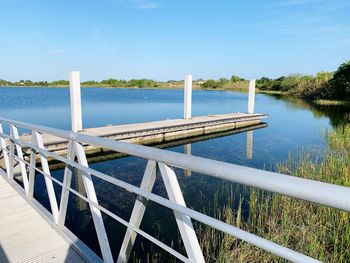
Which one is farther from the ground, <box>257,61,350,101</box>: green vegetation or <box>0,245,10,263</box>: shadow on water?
<box>257,61,350,101</box>: green vegetation

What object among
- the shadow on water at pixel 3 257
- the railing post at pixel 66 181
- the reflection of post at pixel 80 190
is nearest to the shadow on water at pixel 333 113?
the reflection of post at pixel 80 190

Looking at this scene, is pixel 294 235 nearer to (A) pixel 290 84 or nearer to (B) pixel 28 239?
(B) pixel 28 239

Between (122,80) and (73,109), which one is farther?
(122,80)

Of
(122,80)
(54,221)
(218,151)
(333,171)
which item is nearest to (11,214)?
(54,221)

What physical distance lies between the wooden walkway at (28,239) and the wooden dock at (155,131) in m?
4.47

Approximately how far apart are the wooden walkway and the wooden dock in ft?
14.7

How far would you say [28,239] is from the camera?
6.46 feet

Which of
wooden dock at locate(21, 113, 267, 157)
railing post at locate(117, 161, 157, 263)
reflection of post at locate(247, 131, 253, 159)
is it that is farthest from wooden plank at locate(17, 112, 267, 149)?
railing post at locate(117, 161, 157, 263)

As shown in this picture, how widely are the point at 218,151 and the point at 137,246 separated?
17.5 feet

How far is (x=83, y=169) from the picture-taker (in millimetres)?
1569

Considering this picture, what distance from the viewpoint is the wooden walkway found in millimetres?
1741

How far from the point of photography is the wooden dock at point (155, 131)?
7126 mm

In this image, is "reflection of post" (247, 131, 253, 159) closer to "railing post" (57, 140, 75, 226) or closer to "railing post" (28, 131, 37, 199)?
"railing post" (28, 131, 37, 199)

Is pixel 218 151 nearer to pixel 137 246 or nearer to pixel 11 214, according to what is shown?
pixel 137 246
